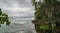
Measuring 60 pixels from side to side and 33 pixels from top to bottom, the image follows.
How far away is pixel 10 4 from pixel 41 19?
619mm

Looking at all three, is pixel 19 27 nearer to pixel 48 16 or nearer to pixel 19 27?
pixel 19 27

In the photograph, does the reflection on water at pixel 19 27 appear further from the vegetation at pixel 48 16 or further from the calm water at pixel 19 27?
the vegetation at pixel 48 16

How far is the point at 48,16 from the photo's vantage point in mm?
1559

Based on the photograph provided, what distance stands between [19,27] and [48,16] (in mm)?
483

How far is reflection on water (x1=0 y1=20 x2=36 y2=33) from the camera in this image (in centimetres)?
175

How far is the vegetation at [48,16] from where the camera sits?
147 centimetres

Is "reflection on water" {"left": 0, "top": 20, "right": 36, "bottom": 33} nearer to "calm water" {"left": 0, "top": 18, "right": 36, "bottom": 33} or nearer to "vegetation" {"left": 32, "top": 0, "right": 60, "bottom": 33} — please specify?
"calm water" {"left": 0, "top": 18, "right": 36, "bottom": 33}

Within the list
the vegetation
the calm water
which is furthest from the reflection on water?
the vegetation

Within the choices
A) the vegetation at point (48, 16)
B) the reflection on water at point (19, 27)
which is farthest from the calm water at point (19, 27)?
the vegetation at point (48, 16)

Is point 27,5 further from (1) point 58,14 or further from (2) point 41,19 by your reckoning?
(1) point 58,14

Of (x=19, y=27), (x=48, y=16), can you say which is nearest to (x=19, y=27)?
(x=19, y=27)

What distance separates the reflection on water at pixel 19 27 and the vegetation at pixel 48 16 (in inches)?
7.5

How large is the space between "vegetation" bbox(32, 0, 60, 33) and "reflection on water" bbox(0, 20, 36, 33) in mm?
192

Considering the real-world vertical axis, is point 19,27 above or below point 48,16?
below
